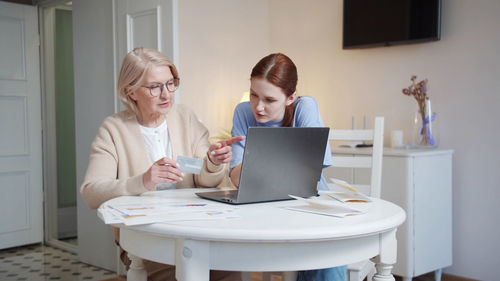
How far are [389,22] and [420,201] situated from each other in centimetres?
124

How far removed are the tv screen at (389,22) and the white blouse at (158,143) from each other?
1913 mm

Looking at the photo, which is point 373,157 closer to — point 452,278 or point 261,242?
point 261,242

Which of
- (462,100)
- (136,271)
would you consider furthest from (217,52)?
(136,271)

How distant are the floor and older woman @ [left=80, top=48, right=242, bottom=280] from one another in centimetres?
172

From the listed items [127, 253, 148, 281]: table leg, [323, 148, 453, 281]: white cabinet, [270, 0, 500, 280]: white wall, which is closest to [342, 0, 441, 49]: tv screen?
[270, 0, 500, 280]: white wall

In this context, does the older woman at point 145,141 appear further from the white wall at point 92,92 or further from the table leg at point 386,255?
the white wall at point 92,92

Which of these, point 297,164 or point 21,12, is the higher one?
point 21,12

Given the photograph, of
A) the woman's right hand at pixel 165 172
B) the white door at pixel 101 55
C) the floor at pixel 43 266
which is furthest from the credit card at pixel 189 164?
the floor at pixel 43 266

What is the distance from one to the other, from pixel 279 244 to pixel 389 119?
2493 millimetres

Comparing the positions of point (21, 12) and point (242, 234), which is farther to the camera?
point (21, 12)

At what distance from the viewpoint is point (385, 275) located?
55.5 inches

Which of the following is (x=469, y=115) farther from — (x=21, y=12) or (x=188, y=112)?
(x=21, y=12)

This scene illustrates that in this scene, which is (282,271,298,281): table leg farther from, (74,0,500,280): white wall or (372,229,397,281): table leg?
(74,0,500,280): white wall

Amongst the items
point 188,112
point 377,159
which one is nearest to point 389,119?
point 377,159
